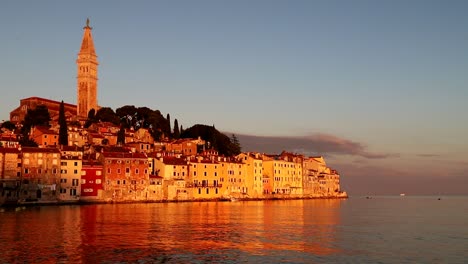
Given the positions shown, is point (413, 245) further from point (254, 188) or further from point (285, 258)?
point (254, 188)

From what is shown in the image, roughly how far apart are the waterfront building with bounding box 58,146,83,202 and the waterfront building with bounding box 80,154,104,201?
2.60 ft

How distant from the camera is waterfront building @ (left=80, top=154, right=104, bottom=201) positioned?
69.2 meters

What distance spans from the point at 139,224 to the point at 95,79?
80984mm

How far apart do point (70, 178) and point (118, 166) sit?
22.1ft

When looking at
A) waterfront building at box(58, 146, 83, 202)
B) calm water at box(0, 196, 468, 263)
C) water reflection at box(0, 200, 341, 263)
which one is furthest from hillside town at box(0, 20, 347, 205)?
calm water at box(0, 196, 468, 263)

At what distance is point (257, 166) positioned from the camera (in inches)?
3757

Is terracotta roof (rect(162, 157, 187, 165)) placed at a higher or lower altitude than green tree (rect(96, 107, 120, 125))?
lower

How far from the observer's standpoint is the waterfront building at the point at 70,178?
219 feet

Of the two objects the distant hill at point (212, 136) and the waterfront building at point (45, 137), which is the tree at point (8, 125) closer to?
the waterfront building at point (45, 137)

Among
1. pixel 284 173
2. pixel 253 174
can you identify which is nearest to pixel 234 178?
pixel 253 174

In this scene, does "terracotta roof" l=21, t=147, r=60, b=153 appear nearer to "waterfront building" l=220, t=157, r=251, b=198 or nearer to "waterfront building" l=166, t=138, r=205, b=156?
"waterfront building" l=220, t=157, r=251, b=198

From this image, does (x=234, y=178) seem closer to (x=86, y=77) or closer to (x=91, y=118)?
(x=91, y=118)

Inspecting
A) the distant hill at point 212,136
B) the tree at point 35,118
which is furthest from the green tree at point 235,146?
the tree at point 35,118

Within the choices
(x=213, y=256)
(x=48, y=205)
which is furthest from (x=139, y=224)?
(x=48, y=205)
